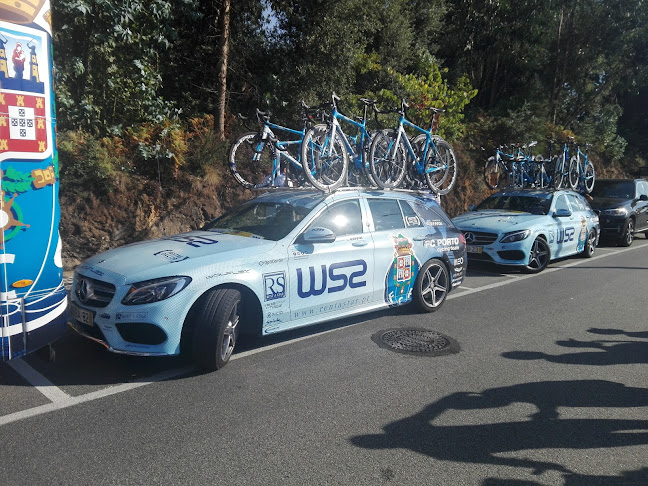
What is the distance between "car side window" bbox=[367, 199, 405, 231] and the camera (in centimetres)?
626

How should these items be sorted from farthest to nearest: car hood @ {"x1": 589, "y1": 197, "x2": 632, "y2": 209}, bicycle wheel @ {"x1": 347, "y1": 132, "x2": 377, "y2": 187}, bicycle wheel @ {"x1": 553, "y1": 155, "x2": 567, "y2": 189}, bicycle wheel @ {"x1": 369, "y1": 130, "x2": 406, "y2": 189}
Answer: car hood @ {"x1": 589, "y1": 197, "x2": 632, "y2": 209}
bicycle wheel @ {"x1": 553, "y1": 155, "x2": 567, "y2": 189}
bicycle wheel @ {"x1": 369, "y1": 130, "x2": 406, "y2": 189}
bicycle wheel @ {"x1": 347, "y1": 132, "x2": 377, "y2": 187}

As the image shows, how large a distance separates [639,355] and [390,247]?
278 centimetres

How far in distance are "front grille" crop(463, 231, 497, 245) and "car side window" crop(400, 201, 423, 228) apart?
135 inches

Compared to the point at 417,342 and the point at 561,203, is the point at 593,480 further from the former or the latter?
the point at 561,203

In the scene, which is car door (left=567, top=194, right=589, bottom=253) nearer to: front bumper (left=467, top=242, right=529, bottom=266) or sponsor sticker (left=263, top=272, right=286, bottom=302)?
front bumper (left=467, top=242, right=529, bottom=266)

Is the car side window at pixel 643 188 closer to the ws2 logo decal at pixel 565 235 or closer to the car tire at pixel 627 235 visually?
the car tire at pixel 627 235

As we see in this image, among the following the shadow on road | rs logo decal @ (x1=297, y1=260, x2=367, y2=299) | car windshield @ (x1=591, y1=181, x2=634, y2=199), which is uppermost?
car windshield @ (x1=591, y1=181, x2=634, y2=199)

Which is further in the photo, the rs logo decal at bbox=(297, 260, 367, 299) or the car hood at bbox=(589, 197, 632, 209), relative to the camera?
the car hood at bbox=(589, 197, 632, 209)

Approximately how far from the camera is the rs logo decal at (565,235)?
34.6 ft

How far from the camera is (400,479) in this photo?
3.13 metres

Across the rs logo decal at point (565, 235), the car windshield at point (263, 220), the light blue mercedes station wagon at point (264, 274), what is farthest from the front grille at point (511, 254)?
the car windshield at point (263, 220)

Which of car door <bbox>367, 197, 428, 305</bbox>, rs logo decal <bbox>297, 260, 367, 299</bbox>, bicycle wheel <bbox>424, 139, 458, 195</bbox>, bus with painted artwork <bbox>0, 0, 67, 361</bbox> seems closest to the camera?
bus with painted artwork <bbox>0, 0, 67, 361</bbox>

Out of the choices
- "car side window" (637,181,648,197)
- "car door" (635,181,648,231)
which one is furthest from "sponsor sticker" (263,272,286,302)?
"car side window" (637,181,648,197)

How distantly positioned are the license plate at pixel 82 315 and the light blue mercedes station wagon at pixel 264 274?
0.01 m
